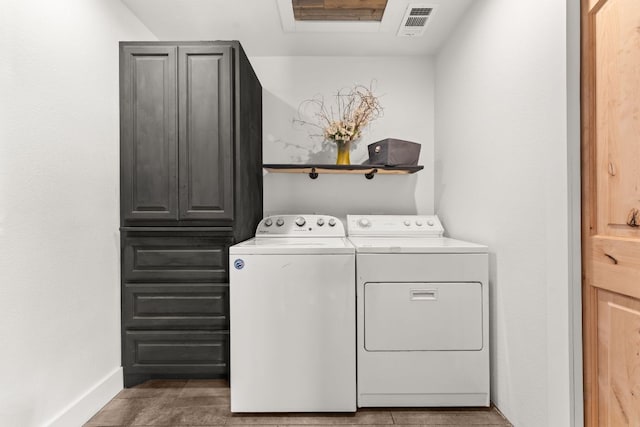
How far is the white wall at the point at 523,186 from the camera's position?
4.61 ft

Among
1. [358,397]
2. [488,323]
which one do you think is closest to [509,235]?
[488,323]

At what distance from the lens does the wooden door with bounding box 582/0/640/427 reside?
1.15 m

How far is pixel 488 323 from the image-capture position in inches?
74.4

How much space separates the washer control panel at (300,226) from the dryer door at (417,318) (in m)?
0.87

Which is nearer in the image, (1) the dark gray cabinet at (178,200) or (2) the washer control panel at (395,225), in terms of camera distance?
(1) the dark gray cabinet at (178,200)

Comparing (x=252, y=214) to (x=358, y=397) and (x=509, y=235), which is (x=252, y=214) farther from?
(x=509, y=235)

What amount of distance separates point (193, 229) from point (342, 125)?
1265 millimetres

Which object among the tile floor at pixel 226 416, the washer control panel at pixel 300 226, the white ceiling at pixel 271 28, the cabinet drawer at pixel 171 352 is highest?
the white ceiling at pixel 271 28

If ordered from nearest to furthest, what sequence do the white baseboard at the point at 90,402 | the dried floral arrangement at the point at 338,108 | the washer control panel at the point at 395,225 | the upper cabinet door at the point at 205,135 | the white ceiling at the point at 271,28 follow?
the white baseboard at the point at 90,402
the upper cabinet door at the point at 205,135
the white ceiling at the point at 271,28
the washer control panel at the point at 395,225
the dried floral arrangement at the point at 338,108

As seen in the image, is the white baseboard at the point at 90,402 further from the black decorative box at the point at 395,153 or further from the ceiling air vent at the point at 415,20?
the ceiling air vent at the point at 415,20

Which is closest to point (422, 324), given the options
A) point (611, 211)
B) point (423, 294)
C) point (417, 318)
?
point (417, 318)

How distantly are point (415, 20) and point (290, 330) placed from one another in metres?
1.97

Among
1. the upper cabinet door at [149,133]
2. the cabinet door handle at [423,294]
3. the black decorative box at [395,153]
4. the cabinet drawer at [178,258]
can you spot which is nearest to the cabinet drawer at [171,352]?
the cabinet drawer at [178,258]

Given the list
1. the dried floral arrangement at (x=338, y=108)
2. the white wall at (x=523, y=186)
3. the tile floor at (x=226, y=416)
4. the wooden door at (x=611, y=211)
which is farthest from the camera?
the dried floral arrangement at (x=338, y=108)
